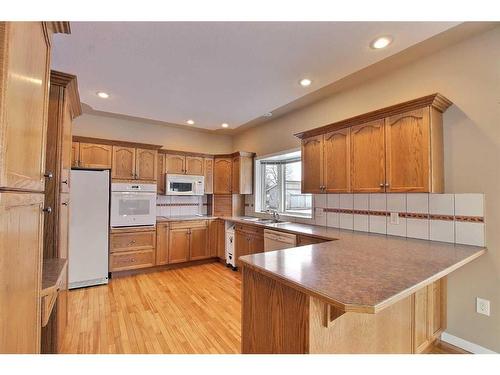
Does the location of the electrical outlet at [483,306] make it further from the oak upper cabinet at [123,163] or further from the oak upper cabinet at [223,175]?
the oak upper cabinet at [123,163]

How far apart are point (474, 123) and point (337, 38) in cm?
135

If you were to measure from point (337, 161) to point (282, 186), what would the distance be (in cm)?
166

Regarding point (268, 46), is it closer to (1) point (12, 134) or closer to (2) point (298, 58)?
(2) point (298, 58)

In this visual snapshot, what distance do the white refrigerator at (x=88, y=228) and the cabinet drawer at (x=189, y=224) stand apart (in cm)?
103

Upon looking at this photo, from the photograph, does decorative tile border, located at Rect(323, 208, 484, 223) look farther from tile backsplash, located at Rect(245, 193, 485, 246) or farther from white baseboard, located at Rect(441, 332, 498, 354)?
white baseboard, located at Rect(441, 332, 498, 354)

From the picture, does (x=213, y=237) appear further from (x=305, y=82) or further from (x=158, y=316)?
(x=305, y=82)

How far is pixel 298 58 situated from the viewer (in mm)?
2074

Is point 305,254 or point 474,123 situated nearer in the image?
point 305,254

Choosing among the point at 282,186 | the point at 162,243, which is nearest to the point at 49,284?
the point at 162,243

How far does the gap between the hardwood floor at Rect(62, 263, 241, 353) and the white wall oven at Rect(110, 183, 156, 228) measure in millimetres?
880

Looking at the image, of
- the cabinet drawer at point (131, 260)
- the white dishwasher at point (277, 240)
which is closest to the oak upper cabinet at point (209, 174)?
the cabinet drawer at point (131, 260)

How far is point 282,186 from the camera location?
429cm
